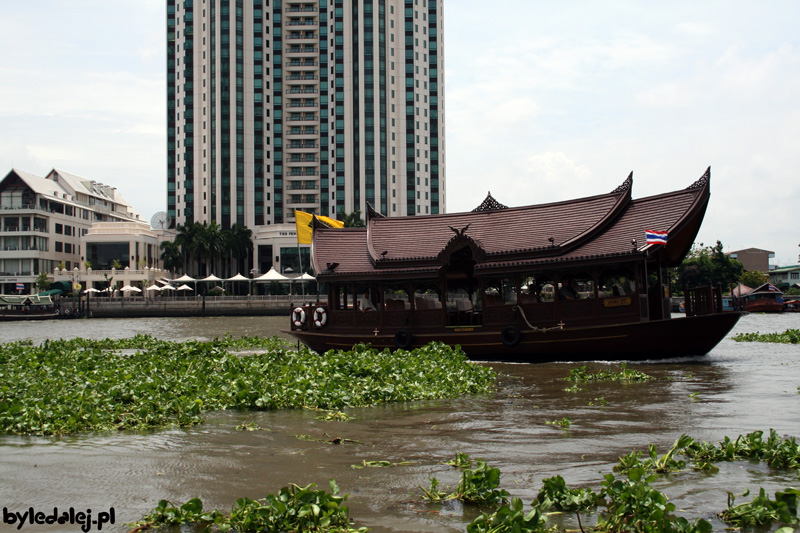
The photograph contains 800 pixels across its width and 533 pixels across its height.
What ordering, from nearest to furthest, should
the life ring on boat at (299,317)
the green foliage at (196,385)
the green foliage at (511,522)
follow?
the green foliage at (511,522)
the green foliage at (196,385)
the life ring on boat at (299,317)

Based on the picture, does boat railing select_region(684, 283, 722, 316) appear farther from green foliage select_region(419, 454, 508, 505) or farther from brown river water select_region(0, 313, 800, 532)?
green foliage select_region(419, 454, 508, 505)

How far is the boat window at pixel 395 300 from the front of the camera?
19.9m

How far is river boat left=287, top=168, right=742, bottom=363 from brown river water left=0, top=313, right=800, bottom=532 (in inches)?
193

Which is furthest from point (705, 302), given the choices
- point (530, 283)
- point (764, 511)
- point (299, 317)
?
point (764, 511)

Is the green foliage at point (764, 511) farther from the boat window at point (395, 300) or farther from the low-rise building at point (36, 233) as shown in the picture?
the low-rise building at point (36, 233)

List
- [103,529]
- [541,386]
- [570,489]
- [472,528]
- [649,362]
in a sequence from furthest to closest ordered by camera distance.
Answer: [649,362]
[541,386]
[570,489]
[103,529]
[472,528]

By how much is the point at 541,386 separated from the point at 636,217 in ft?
21.3

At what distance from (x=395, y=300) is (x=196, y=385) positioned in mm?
9137

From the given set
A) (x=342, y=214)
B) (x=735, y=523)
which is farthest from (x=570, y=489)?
(x=342, y=214)

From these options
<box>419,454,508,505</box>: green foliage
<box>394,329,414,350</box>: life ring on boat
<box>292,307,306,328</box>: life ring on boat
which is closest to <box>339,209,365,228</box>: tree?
<box>292,307,306,328</box>: life ring on boat

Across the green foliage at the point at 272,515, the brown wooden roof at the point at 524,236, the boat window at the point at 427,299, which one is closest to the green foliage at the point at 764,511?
the green foliage at the point at 272,515

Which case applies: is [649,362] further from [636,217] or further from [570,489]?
[570,489]

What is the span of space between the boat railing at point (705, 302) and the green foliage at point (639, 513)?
45.6 ft

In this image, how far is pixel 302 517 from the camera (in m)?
5.18
